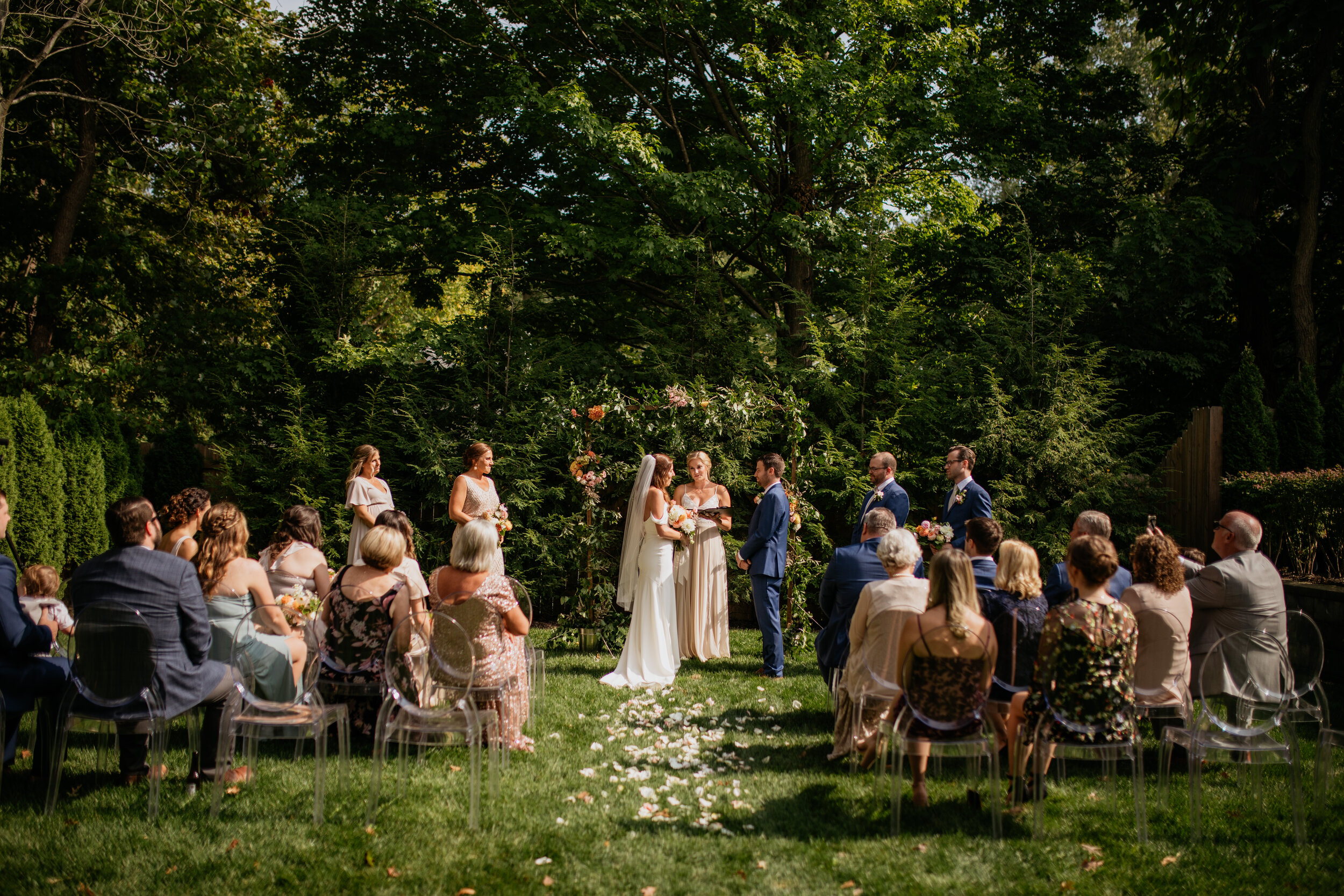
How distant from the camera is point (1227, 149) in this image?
43.0 feet

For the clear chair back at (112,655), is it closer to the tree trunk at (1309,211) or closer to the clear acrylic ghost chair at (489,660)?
the clear acrylic ghost chair at (489,660)

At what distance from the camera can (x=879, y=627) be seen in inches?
197

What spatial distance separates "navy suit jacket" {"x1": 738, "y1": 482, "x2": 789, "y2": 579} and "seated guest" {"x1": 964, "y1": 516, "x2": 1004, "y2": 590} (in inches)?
102

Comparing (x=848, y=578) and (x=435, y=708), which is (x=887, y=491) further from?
(x=435, y=708)

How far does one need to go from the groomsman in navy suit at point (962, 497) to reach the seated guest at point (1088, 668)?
3.34 meters

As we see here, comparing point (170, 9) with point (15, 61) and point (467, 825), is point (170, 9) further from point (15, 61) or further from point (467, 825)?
point (467, 825)

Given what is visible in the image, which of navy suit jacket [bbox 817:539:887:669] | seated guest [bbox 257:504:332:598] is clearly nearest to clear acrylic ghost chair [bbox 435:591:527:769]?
seated guest [bbox 257:504:332:598]

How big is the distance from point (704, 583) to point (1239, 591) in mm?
4523

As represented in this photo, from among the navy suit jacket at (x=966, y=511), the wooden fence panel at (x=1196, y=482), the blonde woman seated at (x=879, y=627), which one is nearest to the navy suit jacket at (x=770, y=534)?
the navy suit jacket at (x=966, y=511)

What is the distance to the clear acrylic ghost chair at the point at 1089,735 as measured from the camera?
170 inches

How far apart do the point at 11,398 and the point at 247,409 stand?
3.02 meters

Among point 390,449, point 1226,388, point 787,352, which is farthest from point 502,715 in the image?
point 1226,388

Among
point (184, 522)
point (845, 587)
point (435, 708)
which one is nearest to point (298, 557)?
point (184, 522)

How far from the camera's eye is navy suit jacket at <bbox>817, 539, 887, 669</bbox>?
6082mm
